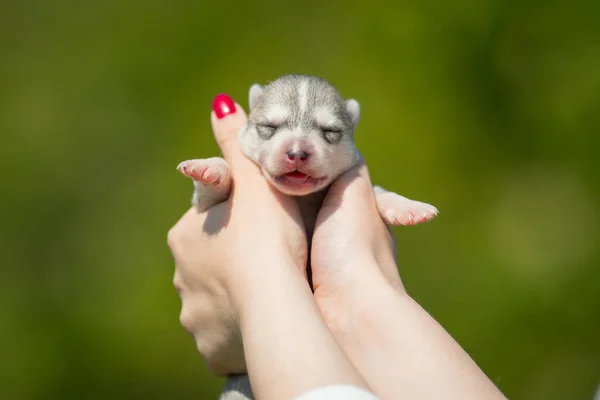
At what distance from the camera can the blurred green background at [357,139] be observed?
16.3ft

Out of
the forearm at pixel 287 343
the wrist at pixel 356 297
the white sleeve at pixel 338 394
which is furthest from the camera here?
the wrist at pixel 356 297

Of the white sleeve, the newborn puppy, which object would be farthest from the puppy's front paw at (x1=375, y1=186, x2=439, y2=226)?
the white sleeve

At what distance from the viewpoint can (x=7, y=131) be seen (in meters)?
5.14

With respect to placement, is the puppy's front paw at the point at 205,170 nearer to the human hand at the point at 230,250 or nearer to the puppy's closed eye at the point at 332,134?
the human hand at the point at 230,250

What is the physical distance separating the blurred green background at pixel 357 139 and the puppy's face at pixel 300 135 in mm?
2357

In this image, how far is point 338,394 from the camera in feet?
4.45

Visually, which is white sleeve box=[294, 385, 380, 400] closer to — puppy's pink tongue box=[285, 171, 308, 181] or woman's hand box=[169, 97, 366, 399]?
woman's hand box=[169, 97, 366, 399]

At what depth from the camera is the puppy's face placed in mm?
2334

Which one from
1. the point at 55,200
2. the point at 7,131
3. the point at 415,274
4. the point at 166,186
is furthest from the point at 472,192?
the point at 7,131

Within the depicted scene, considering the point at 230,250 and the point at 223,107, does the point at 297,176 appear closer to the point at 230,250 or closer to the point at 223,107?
the point at 230,250

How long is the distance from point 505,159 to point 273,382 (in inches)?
168

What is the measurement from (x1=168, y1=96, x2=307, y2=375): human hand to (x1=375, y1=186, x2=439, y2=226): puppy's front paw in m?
A: 0.36

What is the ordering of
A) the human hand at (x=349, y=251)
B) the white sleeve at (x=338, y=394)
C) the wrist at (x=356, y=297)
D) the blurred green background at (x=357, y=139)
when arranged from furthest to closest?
the blurred green background at (x=357, y=139) → the human hand at (x=349, y=251) → the wrist at (x=356, y=297) → the white sleeve at (x=338, y=394)

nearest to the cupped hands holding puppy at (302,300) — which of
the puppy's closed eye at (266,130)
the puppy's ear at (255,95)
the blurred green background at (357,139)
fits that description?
the puppy's closed eye at (266,130)
